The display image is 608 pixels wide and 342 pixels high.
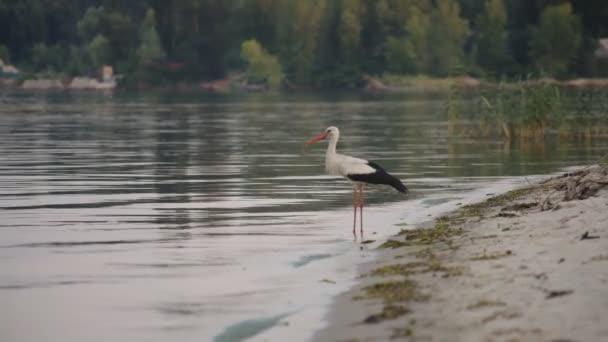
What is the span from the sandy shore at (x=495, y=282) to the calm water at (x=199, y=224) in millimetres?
647

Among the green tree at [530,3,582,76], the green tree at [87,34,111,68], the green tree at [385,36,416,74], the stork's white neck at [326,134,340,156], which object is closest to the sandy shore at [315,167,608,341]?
the stork's white neck at [326,134,340,156]

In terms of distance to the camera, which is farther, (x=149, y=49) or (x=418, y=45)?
(x=149, y=49)

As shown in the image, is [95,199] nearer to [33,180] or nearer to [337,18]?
[33,180]

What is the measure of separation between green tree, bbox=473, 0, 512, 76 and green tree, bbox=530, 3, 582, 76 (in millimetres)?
4393

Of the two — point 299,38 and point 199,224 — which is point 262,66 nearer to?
point 299,38

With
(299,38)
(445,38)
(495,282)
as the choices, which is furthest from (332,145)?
(299,38)

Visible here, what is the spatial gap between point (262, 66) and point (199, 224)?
160144mm

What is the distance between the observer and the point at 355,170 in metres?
21.5

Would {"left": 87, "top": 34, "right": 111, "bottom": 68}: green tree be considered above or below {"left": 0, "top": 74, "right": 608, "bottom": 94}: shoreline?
above

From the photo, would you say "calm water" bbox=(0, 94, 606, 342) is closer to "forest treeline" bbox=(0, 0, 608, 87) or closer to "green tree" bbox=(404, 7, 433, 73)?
"forest treeline" bbox=(0, 0, 608, 87)

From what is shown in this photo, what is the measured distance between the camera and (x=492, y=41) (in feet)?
566

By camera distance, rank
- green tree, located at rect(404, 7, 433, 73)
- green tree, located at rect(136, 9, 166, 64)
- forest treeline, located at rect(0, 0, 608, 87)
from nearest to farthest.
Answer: forest treeline, located at rect(0, 0, 608, 87), green tree, located at rect(404, 7, 433, 73), green tree, located at rect(136, 9, 166, 64)

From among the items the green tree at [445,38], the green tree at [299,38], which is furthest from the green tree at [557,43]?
the green tree at [299,38]

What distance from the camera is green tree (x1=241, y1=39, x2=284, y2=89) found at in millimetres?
180500
